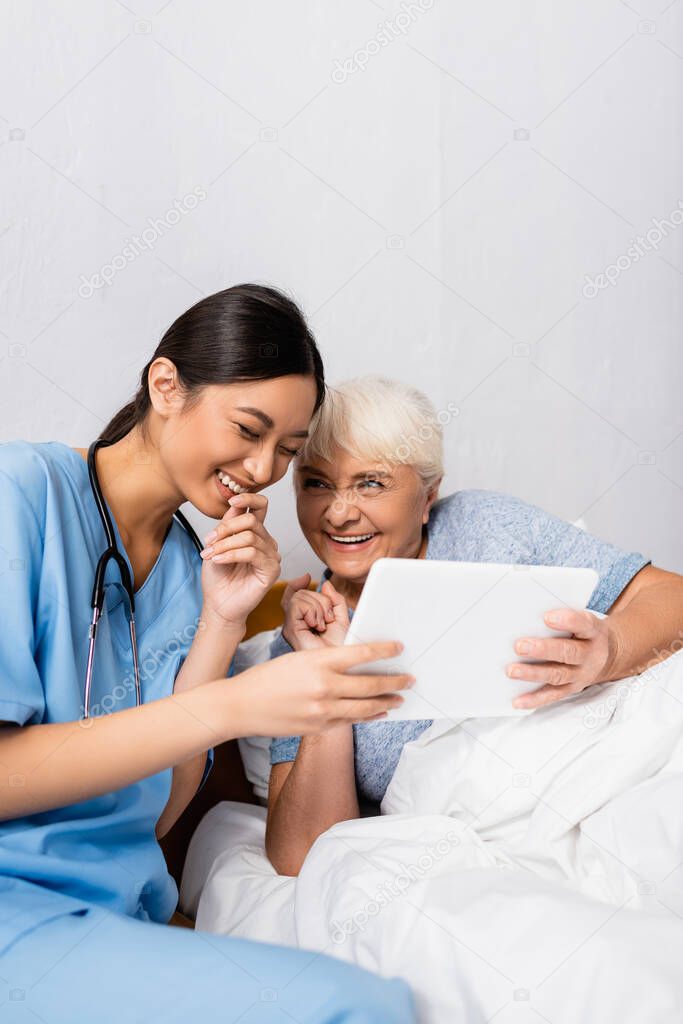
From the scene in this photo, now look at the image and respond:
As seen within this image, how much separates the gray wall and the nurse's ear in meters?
0.57

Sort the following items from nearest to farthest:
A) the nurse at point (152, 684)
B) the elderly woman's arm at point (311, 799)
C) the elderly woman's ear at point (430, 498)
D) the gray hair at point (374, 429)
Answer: the nurse at point (152, 684) → the elderly woman's arm at point (311, 799) → the gray hair at point (374, 429) → the elderly woman's ear at point (430, 498)

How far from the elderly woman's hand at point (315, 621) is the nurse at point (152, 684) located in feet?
0.61

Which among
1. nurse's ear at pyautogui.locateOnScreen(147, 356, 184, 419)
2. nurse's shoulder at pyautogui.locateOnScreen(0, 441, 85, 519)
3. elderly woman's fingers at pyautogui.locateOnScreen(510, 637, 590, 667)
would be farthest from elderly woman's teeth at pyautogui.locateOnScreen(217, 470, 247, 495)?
elderly woman's fingers at pyautogui.locateOnScreen(510, 637, 590, 667)

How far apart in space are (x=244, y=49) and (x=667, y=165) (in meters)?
1.16

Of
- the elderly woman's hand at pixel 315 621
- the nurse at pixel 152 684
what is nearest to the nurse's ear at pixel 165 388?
the nurse at pixel 152 684

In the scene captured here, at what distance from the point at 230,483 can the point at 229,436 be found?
8 cm

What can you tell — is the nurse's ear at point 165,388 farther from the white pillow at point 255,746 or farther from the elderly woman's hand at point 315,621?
the white pillow at point 255,746

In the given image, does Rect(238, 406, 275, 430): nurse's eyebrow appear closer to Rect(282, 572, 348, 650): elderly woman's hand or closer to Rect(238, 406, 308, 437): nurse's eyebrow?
Rect(238, 406, 308, 437): nurse's eyebrow

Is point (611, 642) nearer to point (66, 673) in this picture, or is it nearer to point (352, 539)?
point (352, 539)

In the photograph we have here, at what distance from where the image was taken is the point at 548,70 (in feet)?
8.04

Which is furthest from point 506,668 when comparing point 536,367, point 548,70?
point 548,70

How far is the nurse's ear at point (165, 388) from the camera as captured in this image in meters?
1.41

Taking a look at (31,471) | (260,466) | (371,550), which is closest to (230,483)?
(260,466)

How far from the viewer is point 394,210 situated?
2.32m
